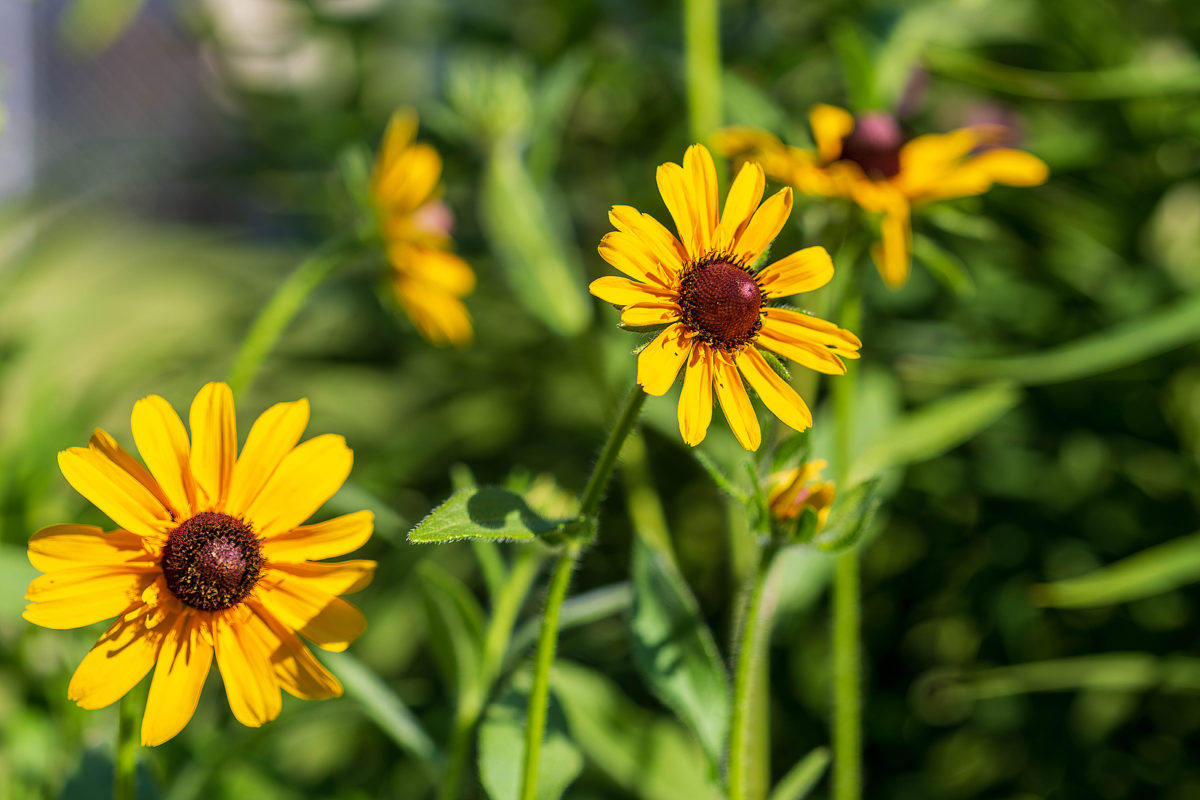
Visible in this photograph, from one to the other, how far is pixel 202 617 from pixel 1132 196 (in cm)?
85

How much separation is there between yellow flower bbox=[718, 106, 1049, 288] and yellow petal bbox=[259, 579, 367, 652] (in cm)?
31

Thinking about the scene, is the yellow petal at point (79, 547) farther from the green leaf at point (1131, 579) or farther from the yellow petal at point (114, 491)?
the green leaf at point (1131, 579)

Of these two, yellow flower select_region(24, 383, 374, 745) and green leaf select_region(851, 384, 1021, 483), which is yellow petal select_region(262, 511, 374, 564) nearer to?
yellow flower select_region(24, 383, 374, 745)

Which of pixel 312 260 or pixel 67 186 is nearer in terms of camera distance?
pixel 312 260

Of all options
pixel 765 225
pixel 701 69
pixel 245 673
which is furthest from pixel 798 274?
pixel 701 69

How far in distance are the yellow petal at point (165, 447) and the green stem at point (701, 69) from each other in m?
0.40

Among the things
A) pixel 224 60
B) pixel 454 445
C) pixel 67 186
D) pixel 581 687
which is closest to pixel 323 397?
pixel 454 445

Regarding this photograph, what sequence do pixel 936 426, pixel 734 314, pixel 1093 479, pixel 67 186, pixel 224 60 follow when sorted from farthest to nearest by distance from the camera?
pixel 224 60 < pixel 67 186 < pixel 1093 479 < pixel 936 426 < pixel 734 314

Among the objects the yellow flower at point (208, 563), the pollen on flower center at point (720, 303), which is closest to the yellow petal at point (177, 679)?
the yellow flower at point (208, 563)

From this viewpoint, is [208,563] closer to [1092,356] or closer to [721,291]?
[721,291]

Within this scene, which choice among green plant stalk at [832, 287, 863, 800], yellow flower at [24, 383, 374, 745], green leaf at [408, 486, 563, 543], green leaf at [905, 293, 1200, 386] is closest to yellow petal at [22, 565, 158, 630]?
yellow flower at [24, 383, 374, 745]

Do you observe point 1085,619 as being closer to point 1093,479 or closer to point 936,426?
point 1093,479

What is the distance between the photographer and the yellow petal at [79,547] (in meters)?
0.34

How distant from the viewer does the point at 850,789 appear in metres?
0.50
